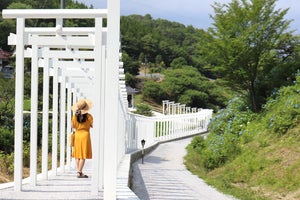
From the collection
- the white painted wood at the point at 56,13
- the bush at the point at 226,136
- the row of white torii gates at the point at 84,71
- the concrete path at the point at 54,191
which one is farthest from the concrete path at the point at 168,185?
the white painted wood at the point at 56,13

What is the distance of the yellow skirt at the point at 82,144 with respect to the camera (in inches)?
277

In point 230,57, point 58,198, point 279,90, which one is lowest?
point 58,198

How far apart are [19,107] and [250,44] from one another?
532 inches

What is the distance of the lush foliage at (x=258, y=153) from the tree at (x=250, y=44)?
1.35 m

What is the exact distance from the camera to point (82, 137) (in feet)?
23.1

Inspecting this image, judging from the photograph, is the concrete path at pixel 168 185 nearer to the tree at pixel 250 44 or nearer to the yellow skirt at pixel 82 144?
the yellow skirt at pixel 82 144

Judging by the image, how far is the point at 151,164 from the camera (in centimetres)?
1673

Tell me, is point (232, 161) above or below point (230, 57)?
below

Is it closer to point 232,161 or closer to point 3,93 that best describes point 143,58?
point 3,93

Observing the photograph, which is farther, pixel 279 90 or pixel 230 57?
pixel 230 57

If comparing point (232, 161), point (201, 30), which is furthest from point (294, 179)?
point (201, 30)

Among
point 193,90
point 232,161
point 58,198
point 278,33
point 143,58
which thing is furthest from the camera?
point 143,58

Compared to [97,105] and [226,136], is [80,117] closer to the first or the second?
[97,105]

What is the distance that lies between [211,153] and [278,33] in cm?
567
